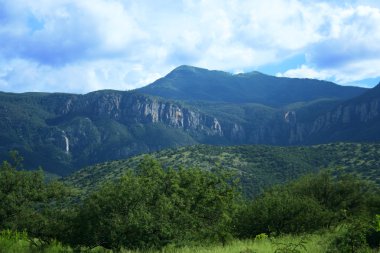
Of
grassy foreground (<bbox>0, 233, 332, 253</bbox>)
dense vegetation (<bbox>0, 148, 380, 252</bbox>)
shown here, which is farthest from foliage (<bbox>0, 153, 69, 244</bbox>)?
grassy foreground (<bbox>0, 233, 332, 253</bbox>)

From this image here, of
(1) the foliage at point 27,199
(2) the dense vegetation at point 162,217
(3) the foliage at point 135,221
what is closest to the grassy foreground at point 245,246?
(2) the dense vegetation at point 162,217

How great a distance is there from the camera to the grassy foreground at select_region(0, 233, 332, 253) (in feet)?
41.6

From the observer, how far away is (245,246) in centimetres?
1429

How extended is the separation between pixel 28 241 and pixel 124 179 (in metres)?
Result: 5.41

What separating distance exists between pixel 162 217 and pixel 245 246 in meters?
5.45

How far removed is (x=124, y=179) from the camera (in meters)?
21.3

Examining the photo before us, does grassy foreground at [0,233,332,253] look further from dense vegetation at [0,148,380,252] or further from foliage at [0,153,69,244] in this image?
foliage at [0,153,69,244]

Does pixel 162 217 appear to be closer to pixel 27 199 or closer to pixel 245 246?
pixel 245 246

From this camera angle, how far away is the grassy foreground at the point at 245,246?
1269 cm

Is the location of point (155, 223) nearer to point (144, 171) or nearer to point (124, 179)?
point (124, 179)

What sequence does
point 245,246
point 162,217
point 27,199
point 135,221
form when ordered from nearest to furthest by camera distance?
1. point 245,246
2. point 135,221
3. point 162,217
4. point 27,199

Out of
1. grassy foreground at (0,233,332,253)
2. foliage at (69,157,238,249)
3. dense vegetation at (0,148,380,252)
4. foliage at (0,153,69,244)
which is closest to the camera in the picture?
grassy foreground at (0,233,332,253)

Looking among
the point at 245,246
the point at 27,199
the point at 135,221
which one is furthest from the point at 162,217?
the point at 27,199

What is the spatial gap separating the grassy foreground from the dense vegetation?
99 millimetres
